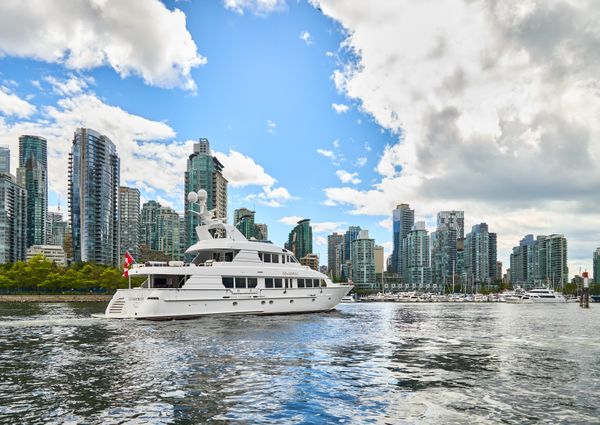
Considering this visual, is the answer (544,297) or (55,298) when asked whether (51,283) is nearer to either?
(55,298)

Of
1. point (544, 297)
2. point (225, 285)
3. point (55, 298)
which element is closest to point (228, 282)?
point (225, 285)

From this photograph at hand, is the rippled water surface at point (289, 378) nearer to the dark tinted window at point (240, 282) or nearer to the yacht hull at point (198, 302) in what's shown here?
the yacht hull at point (198, 302)

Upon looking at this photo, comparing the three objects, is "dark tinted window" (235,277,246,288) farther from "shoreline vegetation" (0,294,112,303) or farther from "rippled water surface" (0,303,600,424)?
"shoreline vegetation" (0,294,112,303)

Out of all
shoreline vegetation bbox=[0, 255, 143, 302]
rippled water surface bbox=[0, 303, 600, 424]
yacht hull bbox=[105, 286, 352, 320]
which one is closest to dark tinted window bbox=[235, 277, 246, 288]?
yacht hull bbox=[105, 286, 352, 320]

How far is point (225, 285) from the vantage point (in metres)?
45.7

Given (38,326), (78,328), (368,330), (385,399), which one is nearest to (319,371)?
(385,399)

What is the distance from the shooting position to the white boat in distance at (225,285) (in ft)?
138

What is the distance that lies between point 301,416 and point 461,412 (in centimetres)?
499

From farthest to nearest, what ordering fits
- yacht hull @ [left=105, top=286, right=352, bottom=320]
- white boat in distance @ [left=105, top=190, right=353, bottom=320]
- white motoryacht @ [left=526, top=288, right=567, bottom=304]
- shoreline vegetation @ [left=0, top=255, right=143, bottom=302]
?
white motoryacht @ [left=526, top=288, right=567, bottom=304]
shoreline vegetation @ [left=0, top=255, right=143, bottom=302]
white boat in distance @ [left=105, top=190, right=353, bottom=320]
yacht hull @ [left=105, top=286, right=352, bottom=320]

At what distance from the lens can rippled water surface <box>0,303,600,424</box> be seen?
565 inches

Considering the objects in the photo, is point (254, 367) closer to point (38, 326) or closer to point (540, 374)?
point (540, 374)

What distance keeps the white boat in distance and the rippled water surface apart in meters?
8.34

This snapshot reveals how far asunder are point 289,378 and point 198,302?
85.5 ft

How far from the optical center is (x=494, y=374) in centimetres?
2033
